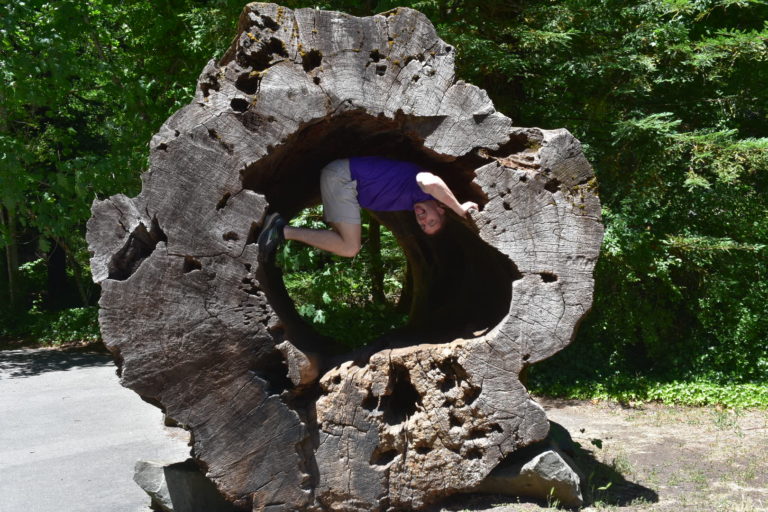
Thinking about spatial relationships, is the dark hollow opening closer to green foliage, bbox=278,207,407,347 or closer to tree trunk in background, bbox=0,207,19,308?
green foliage, bbox=278,207,407,347

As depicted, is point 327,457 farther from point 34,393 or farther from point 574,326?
point 34,393

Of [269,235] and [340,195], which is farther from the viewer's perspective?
[340,195]

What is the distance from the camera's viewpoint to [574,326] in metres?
4.04

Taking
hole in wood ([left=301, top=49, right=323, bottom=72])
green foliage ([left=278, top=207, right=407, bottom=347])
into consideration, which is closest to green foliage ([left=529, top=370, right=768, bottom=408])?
green foliage ([left=278, top=207, right=407, bottom=347])

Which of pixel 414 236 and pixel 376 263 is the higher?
pixel 414 236

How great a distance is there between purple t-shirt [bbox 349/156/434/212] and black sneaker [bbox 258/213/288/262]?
611 mm

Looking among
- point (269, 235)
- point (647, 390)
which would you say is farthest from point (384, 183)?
point (647, 390)

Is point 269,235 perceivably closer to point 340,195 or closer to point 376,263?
point 340,195

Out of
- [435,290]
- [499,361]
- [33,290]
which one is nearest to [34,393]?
[435,290]

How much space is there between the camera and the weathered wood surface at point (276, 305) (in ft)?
12.5

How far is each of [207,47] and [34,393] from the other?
15.4 ft

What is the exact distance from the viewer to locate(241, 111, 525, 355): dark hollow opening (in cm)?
419

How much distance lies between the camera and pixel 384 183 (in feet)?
14.4

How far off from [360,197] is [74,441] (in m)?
3.83
